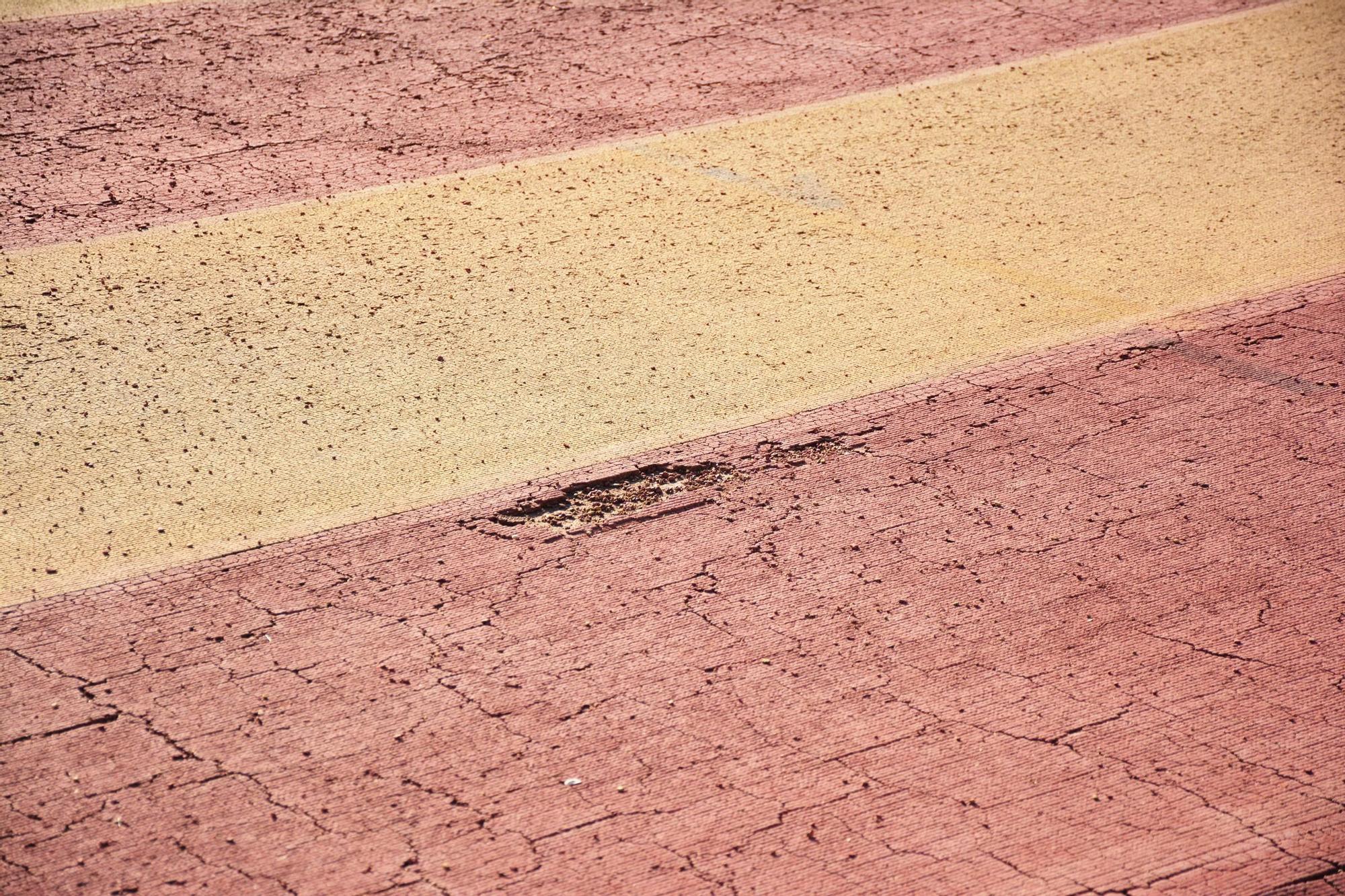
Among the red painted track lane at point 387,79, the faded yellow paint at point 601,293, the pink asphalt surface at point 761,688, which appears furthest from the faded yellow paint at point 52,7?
the pink asphalt surface at point 761,688

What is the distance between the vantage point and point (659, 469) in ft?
22.5

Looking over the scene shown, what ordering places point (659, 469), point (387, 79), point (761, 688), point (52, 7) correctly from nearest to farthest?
1. point (761, 688)
2. point (659, 469)
3. point (387, 79)
4. point (52, 7)

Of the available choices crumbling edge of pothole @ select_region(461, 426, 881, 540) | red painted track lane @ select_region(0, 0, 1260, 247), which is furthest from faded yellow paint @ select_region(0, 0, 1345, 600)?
red painted track lane @ select_region(0, 0, 1260, 247)

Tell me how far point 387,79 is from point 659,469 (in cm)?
564

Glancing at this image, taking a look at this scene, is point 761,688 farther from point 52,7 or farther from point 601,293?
point 52,7

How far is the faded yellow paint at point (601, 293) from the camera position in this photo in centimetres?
682

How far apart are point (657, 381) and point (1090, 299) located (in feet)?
9.06

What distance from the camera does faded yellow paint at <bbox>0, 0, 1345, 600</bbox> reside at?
6.82 m

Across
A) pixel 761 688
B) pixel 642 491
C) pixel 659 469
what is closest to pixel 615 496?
pixel 642 491

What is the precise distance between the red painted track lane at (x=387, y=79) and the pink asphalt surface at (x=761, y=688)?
4.21 meters

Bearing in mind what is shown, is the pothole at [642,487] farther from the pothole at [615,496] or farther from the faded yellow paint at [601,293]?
the faded yellow paint at [601,293]

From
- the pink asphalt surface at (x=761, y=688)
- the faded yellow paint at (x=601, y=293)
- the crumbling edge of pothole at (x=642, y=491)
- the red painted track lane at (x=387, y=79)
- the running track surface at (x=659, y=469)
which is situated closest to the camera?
the pink asphalt surface at (x=761, y=688)

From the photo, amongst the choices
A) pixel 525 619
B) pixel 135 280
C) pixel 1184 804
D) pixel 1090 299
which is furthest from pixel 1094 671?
pixel 135 280

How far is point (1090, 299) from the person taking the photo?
849 cm
